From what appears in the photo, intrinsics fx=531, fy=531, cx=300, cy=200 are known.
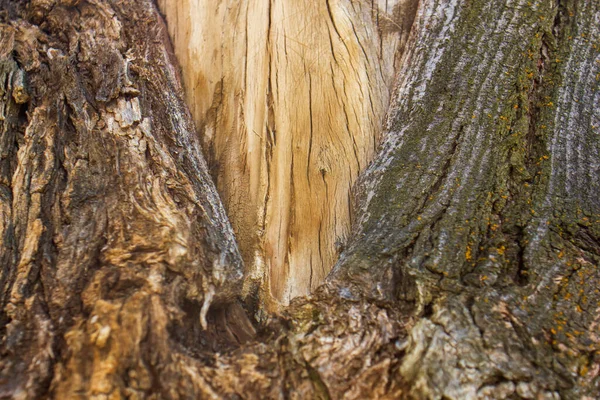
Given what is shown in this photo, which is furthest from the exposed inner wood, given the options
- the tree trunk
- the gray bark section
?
the gray bark section

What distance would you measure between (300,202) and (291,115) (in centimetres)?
36

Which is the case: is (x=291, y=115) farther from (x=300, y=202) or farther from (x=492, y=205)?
(x=492, y=205)

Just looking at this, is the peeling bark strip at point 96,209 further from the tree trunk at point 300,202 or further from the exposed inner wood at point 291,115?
the exposed inner wood at point 291,115

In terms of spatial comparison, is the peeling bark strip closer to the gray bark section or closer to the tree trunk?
the tree trunk

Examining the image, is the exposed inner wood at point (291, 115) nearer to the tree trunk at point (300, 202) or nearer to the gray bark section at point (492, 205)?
the tree trunk at point (300, 202)

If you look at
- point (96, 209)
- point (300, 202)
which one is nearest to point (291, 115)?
point (300, 202)

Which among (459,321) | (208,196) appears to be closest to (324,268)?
(208,196)

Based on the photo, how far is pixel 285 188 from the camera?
2.11 metres

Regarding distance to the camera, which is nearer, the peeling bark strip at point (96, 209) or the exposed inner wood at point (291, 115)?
the peeling bark strip at point (96, 209)

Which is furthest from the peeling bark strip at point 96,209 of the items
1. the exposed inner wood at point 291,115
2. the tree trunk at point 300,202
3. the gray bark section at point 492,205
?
the gray bark section at point 492,205

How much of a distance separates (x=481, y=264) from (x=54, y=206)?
1.37m

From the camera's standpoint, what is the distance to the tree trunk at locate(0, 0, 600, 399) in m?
1.43

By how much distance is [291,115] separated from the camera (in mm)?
2164

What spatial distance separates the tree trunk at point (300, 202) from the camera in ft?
4.68
